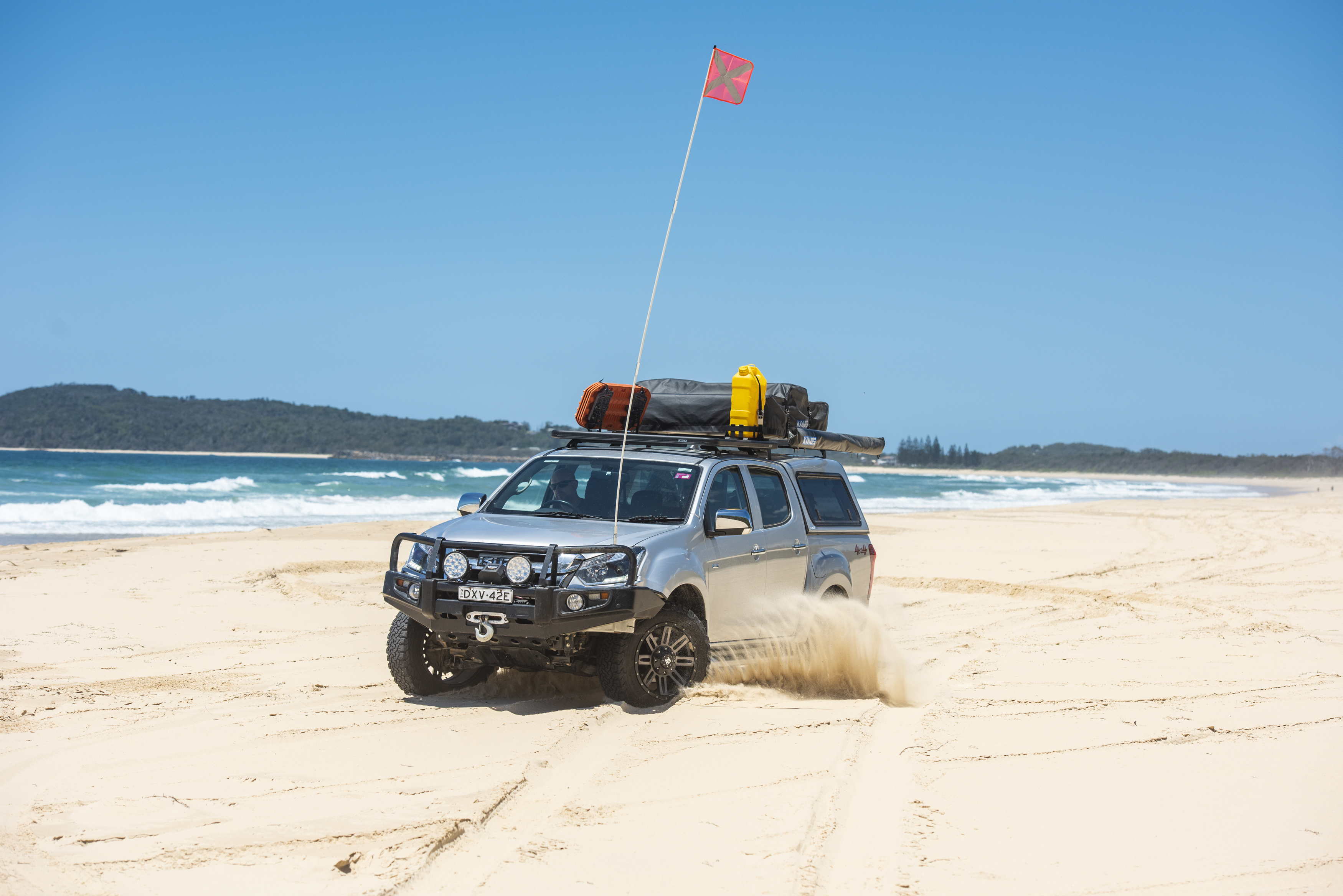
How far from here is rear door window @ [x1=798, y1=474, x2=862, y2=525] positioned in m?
8.27

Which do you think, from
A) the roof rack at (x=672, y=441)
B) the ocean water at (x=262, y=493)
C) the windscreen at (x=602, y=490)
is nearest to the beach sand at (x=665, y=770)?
the windscreen at (x=602, y=490)

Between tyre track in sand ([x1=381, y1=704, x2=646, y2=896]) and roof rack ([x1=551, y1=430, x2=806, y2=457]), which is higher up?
roof rack ([x1=551, y1=430, x2=806, y2=457])

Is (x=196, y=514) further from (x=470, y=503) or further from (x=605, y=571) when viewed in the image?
(x=605, y=571)

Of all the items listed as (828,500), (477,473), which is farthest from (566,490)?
(477,473)

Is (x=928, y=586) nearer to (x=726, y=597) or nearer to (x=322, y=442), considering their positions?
(x=726, y=597)

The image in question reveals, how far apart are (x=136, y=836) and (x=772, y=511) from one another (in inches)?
187

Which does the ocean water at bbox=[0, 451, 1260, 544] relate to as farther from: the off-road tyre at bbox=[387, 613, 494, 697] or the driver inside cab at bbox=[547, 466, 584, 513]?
the driver inside cab at bbox=[547, 466, 584, 513]

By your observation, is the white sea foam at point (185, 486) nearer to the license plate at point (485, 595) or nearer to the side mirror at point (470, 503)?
the side mirror at point (470, 503)

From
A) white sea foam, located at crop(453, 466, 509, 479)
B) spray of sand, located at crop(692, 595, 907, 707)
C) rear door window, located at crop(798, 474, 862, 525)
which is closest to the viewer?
spray of sand, located at crop(692, 595, 907, 707)

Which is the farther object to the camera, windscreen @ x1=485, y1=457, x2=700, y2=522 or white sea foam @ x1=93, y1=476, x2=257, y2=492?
white sea foam @ x1=93, y1=476, x2=257, y2=492

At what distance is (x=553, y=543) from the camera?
242 inches

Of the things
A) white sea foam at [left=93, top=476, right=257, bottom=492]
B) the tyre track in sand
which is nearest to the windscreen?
the tyre track in sand

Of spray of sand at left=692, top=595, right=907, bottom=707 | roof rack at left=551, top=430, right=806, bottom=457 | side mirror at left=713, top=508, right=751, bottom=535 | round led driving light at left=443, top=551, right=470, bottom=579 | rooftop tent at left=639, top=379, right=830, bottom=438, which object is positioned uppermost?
rooftop tent at left=639, top=379, right=830, bottom=438

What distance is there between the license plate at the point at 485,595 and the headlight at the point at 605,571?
15.9 inches
